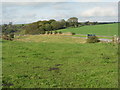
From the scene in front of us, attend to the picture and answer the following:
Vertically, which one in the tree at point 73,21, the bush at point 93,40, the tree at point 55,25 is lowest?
the bush at point 93,40

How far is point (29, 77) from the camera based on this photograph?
31.4 ft

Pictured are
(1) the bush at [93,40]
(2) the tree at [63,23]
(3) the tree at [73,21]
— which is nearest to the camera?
(1) the bush at [93,40]

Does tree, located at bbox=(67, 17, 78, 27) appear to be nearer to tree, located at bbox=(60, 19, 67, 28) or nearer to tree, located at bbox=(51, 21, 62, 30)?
tree, located at bbox=(60, 19, 67, 28)

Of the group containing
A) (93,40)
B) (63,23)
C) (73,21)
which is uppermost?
(73,21)

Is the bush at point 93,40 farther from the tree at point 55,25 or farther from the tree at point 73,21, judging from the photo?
the tree at point 73,21

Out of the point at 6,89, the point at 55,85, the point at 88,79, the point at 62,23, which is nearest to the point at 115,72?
the point at 88,79

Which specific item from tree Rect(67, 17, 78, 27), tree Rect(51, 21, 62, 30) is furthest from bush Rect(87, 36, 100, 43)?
tree Rect(67, 17, 78, 27)

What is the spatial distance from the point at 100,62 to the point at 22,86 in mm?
7492

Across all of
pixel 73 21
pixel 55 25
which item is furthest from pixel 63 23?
pixel 73 21

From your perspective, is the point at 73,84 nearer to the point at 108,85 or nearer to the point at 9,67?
the point at 108,85

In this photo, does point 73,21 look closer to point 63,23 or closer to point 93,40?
point 63,23

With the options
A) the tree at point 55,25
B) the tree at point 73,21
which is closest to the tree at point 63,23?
the tree at point 55,25

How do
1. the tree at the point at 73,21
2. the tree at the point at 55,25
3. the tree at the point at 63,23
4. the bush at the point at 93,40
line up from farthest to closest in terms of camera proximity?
1. the tree at the point at 73,21
2. the tree at the point at 63,23
3. the tree at the point at 55,25
4. the bush at the point at 93,40

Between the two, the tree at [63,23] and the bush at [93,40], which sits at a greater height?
the tree at [63,23]
